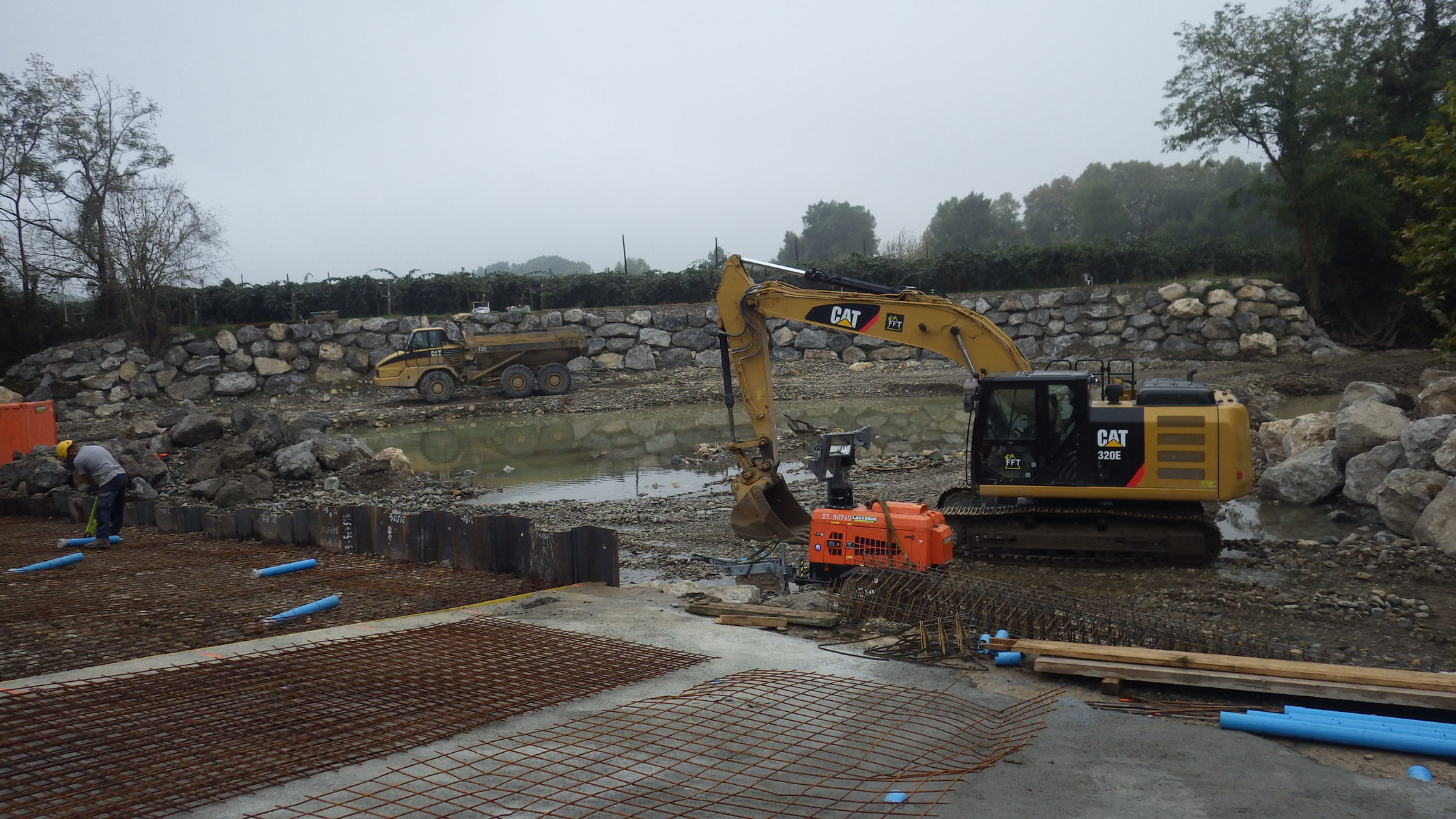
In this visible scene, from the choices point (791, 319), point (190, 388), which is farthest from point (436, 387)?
point (791, 319)

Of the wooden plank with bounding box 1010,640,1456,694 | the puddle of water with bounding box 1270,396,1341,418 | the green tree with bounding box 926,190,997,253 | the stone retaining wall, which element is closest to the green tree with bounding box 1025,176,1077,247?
the green tree with bounding box 926,190,997,253

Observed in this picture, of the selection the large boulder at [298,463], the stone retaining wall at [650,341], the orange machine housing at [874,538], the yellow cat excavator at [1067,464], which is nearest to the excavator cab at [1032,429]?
the yellow cat excavator at [1067,464]

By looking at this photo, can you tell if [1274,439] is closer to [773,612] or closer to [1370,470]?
[1370,470]

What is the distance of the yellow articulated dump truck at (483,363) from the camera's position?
25.5 meters

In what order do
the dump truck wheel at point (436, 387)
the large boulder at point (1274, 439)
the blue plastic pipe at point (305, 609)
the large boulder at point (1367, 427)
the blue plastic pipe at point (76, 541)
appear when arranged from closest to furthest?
the blue plastic pipe at point (305, 609) < the blue plastic pipe at point (76, 541) < the large boulder at point (1367, 427) < the large boulder at point (1274, 439) < the dump truck wheel at point (436, 387)

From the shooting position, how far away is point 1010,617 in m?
5.88

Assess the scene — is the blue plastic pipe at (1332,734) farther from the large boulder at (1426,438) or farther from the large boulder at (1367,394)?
the large boulder at (1367,394)

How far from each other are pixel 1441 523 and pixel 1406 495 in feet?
2.29

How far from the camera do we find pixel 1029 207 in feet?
254

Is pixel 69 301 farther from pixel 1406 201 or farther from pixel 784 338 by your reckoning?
pixel 1406 201

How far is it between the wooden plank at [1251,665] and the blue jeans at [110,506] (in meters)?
9.10

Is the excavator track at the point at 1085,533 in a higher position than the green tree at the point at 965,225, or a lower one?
lower

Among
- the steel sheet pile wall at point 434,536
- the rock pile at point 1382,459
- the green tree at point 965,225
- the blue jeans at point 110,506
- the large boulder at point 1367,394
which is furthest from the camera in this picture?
the green tree at point 965,225

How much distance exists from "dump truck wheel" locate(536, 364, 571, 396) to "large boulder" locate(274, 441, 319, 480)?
1119 centimetres
